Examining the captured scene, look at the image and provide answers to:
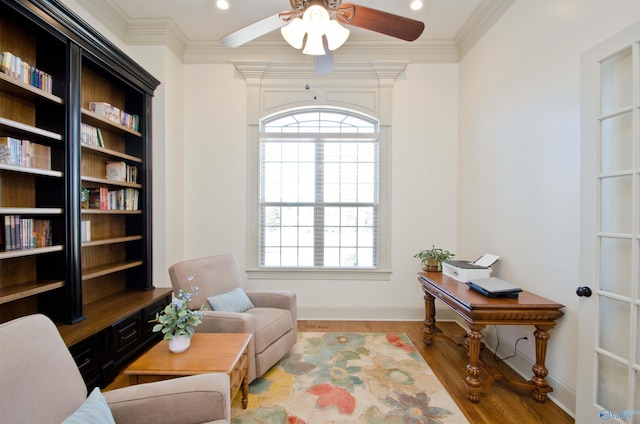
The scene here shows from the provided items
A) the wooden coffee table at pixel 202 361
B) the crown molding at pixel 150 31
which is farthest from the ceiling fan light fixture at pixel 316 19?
the crown molding at pixel 150 31

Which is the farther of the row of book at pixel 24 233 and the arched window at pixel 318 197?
the arched window at pixel 318 197

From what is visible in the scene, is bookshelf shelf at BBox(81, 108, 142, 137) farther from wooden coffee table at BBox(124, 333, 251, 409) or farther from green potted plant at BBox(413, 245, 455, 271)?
green potted plant at BBox(413, 245, 455, 271)

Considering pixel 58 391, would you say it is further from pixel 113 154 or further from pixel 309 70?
pixel 309 70

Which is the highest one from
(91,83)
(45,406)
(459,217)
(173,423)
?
(91,83)

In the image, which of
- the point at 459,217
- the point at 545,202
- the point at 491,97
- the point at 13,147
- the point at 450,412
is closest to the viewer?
the point at 13,147

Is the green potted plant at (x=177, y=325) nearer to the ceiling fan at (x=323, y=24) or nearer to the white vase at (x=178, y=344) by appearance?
the white vase at (x=178, y=344)

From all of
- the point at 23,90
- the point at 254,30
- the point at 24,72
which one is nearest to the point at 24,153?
the point at 23,90

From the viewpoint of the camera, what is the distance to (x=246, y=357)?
75.0 inches

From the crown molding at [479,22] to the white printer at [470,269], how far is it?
231 cm

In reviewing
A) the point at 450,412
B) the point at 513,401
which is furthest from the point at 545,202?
the point at 450,412

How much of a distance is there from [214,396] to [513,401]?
208 cm

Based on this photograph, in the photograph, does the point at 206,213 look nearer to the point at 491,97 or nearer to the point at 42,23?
the point at 42,23

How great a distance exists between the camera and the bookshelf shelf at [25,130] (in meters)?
1.58

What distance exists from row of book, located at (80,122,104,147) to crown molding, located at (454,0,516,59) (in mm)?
3776
